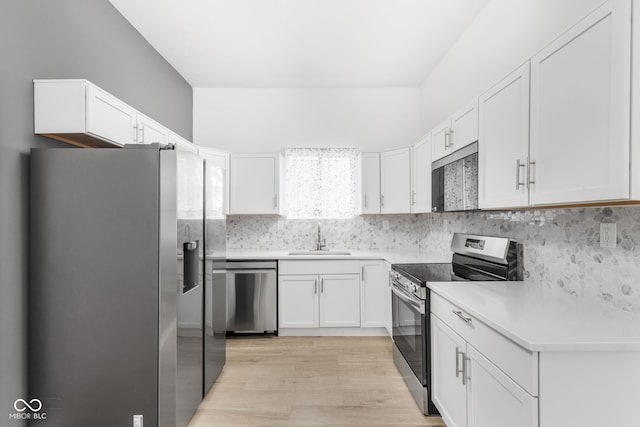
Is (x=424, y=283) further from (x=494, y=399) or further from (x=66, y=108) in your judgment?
(x=66, y=108)

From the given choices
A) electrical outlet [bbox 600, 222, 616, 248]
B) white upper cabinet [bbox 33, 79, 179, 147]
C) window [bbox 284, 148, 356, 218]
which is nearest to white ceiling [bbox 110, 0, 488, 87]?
window [bbox 284, 148, 356, 218]

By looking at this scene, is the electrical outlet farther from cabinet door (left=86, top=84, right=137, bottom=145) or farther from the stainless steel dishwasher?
the stainless steel dishwasher

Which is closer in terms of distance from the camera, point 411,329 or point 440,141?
point 411,329

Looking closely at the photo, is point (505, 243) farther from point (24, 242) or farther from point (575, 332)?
point (24, 242)

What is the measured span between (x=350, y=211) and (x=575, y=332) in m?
3.29

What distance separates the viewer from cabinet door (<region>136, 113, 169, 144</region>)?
2.47 meters

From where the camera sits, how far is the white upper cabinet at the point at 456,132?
7.47 feet

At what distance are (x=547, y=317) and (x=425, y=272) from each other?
3.78 ft

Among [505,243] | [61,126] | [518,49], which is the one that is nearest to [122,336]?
[61,126]

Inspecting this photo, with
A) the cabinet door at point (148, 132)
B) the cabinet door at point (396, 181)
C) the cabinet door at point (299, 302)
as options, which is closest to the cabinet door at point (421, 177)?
the cabinet door at point (396, 181)

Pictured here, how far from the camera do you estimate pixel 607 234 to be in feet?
5.16

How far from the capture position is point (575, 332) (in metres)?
1.26

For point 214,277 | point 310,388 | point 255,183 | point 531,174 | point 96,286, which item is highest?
point 255,183

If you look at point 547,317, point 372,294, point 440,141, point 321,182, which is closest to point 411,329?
point 547,317
